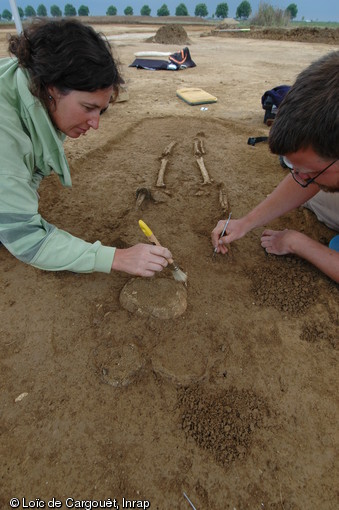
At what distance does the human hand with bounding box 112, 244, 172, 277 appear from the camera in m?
1.76

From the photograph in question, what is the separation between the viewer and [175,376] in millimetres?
1655

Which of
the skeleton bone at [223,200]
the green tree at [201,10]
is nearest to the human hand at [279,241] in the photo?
the skeleton bone at [223,200]

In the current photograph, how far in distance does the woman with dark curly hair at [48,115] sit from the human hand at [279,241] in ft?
3.21

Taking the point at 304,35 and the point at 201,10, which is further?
the point at 201,10

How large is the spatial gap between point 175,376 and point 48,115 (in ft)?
5.26

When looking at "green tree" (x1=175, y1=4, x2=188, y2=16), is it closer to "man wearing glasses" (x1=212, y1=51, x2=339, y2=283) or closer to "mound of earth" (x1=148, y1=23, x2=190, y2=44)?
"mound of earth" (x1=148, y1=23, x2=190, y2=44)

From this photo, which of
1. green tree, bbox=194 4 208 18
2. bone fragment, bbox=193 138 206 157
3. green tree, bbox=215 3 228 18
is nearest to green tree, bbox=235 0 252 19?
green tree, bbox=215 3 228 18

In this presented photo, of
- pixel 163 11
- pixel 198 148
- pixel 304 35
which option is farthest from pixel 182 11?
pixel 198 148

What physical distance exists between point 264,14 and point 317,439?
91.4 ft

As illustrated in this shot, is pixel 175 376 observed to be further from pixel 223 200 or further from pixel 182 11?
pixel 182 11

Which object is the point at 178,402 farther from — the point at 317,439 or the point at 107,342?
the point at 317,439

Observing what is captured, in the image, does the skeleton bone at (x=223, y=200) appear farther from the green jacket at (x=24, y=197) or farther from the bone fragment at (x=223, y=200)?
the green jacket at (x=24, y=197)

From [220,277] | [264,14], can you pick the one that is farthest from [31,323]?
[264,14]

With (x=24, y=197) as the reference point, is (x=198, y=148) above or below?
below
